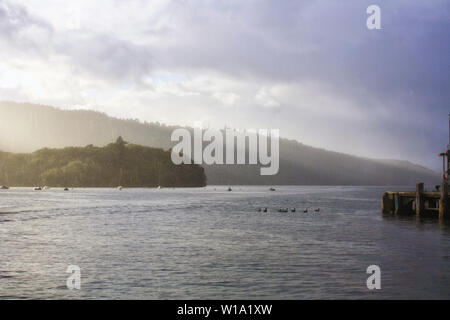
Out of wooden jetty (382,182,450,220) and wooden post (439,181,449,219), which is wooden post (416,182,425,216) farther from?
wooden post (439,181,449,219)

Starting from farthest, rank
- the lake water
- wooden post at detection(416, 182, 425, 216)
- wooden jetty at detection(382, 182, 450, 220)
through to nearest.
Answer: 1. wooden post at detection(416, 182, 425, 216)
2. wooden jetty at detection(382, 182, 450, 220)
3. the lake water

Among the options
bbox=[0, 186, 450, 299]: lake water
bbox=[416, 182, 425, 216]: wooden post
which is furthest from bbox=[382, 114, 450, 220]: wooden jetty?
bbox=[0, 186, 450, 299]: lake water

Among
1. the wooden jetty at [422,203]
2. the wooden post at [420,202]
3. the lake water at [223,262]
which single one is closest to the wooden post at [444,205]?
the wooden jetty at [422,203]

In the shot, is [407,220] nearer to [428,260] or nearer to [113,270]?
[428,260]

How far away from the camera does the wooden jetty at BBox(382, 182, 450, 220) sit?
6794 centimetres

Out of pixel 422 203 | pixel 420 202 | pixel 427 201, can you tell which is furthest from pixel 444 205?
pixel 427 201

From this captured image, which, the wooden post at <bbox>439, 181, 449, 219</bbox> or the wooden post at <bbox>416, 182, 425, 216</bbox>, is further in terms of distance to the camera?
the wooden post at <bbox>416, 182, 425, 216</bbox>

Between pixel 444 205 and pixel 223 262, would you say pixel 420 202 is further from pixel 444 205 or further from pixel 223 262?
pixel 223 262

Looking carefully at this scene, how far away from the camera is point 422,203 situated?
241ft

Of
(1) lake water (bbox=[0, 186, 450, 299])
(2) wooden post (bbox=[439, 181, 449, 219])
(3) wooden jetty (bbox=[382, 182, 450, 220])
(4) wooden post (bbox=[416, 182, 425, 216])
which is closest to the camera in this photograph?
(1) lake water (bbox=[0, 186, 450, 299])

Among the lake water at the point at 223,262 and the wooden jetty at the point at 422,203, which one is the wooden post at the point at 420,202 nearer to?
the wooden jetty at the point at 422,203

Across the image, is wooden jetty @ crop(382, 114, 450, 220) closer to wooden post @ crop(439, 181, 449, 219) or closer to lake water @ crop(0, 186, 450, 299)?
wooden post @ crop(439, 181, 449, 219)

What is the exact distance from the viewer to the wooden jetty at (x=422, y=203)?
2675 inches

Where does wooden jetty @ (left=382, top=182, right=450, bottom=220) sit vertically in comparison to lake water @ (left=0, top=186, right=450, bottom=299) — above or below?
above
